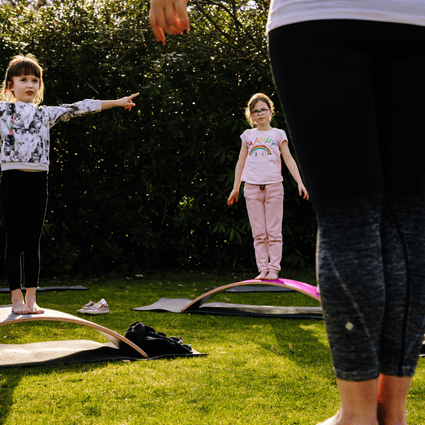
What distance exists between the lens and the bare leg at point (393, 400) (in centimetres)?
86

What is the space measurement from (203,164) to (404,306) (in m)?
6.12

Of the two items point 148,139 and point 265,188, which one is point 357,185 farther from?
point 148,139

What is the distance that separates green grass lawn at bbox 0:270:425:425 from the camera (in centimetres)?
186

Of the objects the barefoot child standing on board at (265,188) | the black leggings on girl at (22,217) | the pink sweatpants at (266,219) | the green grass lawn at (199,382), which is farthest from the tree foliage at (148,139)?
the black leggings on girl at (22,217)

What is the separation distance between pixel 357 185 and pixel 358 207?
4 cm

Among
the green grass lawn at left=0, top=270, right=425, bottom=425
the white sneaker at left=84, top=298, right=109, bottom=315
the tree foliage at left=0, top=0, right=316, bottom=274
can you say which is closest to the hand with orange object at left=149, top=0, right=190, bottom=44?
the green grass lawn at left=0, top=270, right=425, bottom=425

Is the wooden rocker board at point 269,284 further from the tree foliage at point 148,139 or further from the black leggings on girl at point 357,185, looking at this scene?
the black leggings on girl at point 357,185

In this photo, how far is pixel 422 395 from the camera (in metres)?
2.05

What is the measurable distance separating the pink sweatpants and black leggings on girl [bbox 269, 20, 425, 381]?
3.91m

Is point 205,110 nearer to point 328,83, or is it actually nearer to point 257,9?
point 257,9

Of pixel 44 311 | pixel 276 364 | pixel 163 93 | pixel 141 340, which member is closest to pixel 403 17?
pixel 276 364

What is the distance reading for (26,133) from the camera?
3.24 meters

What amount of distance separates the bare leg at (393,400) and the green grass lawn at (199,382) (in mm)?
968

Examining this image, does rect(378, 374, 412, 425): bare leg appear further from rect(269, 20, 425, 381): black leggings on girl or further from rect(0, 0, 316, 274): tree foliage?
rect(0, 0, 316, 274): tree foliage
